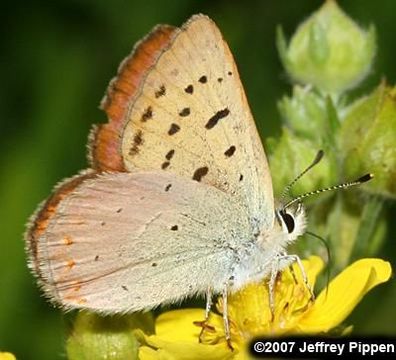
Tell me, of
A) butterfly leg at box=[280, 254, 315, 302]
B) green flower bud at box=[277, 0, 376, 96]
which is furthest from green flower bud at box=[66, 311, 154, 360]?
green flower bud at box=[277, 0, 376, 96]

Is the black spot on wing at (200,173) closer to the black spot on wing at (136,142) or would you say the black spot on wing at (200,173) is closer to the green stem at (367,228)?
the black spot on wing at (136,142)

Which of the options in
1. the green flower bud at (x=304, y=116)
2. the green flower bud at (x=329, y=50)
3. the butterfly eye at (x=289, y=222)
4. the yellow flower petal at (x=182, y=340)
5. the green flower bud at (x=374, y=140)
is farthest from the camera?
the green flower bud at (x=329, y=50)

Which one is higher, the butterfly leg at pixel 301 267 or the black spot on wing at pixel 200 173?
the black spot on wing at pixel 200 173

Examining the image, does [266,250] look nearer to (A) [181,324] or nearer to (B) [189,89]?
(A) [181,324]

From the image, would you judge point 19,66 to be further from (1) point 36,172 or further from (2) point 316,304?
(2) point 316,304

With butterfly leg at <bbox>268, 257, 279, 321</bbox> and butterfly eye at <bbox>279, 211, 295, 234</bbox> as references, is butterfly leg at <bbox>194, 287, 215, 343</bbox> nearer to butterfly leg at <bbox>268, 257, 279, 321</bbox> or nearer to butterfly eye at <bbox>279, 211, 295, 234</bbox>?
butterfly leg at <bbox>268, 257, 279, 321</bbox>

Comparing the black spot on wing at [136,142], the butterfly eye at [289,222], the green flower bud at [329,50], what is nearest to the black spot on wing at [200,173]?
the black spot on wing at [136,142]
